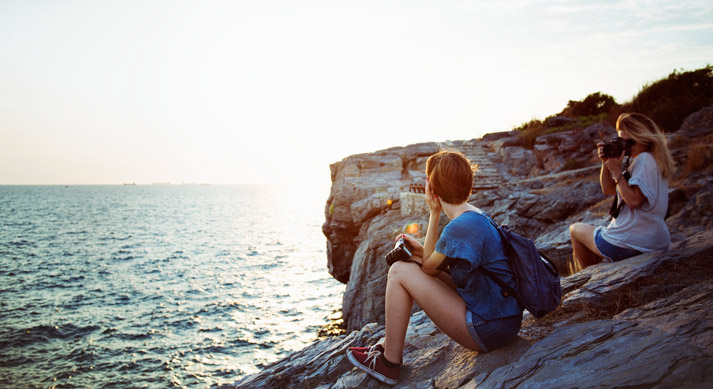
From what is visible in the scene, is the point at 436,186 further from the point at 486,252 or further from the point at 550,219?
the point at 550,219

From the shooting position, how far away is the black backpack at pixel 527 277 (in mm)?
3008

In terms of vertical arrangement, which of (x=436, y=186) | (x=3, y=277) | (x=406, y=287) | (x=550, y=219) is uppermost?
(x=436, y=186)

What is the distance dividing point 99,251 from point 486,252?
39094mm

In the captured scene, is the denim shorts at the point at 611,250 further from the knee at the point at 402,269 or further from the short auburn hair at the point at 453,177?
the knee at the point at 402,269

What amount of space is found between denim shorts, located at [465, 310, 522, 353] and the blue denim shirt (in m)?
0.05

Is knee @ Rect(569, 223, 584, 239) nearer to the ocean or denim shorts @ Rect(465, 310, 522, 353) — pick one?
denim shorts @ Rect(465, 310, 522, 353)

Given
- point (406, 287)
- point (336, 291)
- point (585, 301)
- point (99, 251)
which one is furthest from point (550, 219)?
point (99, 251)

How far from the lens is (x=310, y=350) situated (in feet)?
17.7

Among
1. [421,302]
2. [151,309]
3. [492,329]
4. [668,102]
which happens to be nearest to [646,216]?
[492,329]

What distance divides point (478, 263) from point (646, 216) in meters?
3.02

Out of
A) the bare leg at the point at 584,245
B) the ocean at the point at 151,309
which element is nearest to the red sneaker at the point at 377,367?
the bare leg at the point at 584,245

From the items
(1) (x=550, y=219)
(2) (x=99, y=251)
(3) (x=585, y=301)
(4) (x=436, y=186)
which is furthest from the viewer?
(2) (x=99, y=251)

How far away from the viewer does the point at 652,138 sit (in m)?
4.40

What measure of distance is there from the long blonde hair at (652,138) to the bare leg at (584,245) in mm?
Answer: 1177
